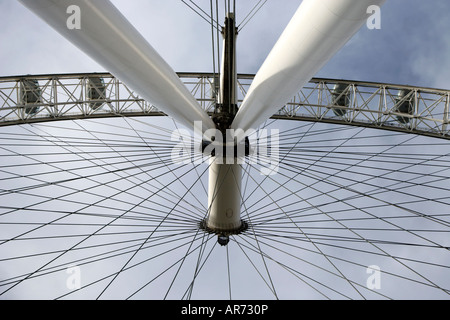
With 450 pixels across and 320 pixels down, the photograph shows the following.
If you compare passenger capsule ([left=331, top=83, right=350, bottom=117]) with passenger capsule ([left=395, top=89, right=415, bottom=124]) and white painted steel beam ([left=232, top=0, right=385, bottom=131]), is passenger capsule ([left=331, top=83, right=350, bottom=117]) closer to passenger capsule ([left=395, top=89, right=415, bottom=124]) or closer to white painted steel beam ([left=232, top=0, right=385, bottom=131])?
passenger capsule ([left=395, top=89, right=415, bottom=124])

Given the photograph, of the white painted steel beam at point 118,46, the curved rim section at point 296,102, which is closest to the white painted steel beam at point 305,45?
the white painted steel beam at point 118,46

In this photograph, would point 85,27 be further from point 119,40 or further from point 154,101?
point 154,101

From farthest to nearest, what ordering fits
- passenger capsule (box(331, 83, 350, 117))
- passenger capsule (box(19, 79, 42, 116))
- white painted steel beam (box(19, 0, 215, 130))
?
passenger capsule (box(331, 83, 350, 117)), passenger capsule (box(19, 79, 42, 116)), white painted steel beam (box(19, 0, 215, 130))

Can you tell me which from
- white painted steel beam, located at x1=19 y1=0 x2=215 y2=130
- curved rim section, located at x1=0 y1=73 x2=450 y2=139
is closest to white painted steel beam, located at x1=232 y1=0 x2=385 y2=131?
white painted steel beam, located at x1=19 y1=0 x2=215 y2=130

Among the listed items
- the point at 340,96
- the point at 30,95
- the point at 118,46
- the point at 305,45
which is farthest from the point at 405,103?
the point at 30,95

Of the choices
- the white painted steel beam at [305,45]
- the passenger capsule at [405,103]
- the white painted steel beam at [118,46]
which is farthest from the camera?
the passenger capsule at [405,103]

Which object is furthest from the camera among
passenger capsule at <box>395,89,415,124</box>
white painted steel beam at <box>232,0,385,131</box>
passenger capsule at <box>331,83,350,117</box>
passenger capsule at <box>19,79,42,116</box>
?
passenger capsule at <box>331,83,350,117</box>

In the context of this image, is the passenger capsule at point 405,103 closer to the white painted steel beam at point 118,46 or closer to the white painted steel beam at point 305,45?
the white painted steel beam at point 305,45

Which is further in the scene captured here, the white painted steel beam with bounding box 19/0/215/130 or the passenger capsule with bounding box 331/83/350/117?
the passenger capsule with bounding box 331/83/350/117
